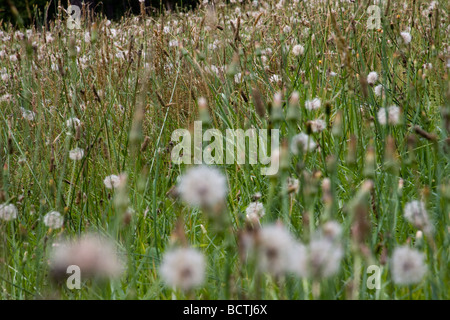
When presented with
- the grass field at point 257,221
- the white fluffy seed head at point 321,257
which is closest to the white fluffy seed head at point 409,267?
the grass field at point 257,221

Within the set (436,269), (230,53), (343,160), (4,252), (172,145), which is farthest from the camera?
(230,53)

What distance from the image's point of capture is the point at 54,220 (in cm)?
118

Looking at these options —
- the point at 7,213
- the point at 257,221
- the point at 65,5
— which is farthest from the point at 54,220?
the point at 65,5

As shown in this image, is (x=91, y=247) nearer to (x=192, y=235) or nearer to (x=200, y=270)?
(x=200, y=270)

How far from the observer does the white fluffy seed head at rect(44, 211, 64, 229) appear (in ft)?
3.78

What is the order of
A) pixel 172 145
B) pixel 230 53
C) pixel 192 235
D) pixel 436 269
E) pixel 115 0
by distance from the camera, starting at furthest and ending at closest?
1. pixel 115 0
2. pixel 230 53
3. pixel 172 145
4. pixel 192 235
5. pixel 436 269

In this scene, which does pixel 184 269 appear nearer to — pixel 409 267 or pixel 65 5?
pixel 409 267

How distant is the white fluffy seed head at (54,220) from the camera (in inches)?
45.3

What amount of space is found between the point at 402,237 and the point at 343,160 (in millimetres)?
504

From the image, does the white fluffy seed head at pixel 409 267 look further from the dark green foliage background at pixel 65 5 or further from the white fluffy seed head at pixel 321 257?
the dark green foliage background at pixel 65 5

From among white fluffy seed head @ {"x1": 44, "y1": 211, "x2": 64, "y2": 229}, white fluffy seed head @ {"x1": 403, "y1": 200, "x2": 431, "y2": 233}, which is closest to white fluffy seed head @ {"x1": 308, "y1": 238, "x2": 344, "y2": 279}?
white fluffy seed head @ {"x1": 403, "y1": 200, "x2": 431, "y2": 233}
